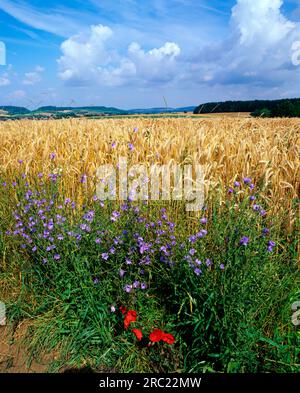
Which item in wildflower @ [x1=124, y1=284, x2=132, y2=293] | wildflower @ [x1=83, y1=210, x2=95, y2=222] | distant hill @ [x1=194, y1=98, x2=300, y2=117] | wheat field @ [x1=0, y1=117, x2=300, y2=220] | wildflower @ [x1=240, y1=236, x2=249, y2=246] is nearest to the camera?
wildflower @ [x1=240, y1=236, x2=249, y2=246]

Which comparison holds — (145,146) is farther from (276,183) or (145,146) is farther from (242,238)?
(242,238)

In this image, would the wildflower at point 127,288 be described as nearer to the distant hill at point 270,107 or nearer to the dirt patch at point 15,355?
the dirt patch at point 15,355

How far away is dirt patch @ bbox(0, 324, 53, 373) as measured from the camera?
2.23 m

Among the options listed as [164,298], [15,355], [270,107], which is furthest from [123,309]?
[270,107]

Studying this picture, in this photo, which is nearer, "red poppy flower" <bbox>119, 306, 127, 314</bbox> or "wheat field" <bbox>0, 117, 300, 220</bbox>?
"red poppy flower" <bbox>119, 306, 127, 314</bbox>

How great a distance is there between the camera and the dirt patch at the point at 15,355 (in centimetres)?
223

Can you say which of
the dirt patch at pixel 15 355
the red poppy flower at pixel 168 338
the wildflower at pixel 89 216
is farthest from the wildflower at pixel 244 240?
the dirt patch at pixel 15 355

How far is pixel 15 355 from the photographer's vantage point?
7.73ft

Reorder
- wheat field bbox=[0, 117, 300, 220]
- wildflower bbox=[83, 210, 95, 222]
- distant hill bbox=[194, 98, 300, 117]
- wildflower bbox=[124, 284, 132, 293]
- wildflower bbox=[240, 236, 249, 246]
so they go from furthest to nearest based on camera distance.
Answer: distant hill bbox=[194, 98, 300, 117], wheat field bbox=[0, 117, 300, 220], wildflower bbox=[83, 210, 95, 222], wildflower bbox=[124, 284, 132, 293], wildflower bbox=[240, 236, 249, 246]

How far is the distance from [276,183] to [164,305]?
62.9 inches

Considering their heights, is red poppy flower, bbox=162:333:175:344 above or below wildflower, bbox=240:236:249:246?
below

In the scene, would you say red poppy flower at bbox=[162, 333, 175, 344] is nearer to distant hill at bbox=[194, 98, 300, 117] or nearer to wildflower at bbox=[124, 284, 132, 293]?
wildflower at bbox=[124, 284, 132, 293]

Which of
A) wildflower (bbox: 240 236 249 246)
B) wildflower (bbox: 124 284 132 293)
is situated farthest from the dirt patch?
wildflower (bbox: 240 236 249 246)

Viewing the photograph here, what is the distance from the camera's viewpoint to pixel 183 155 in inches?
137
